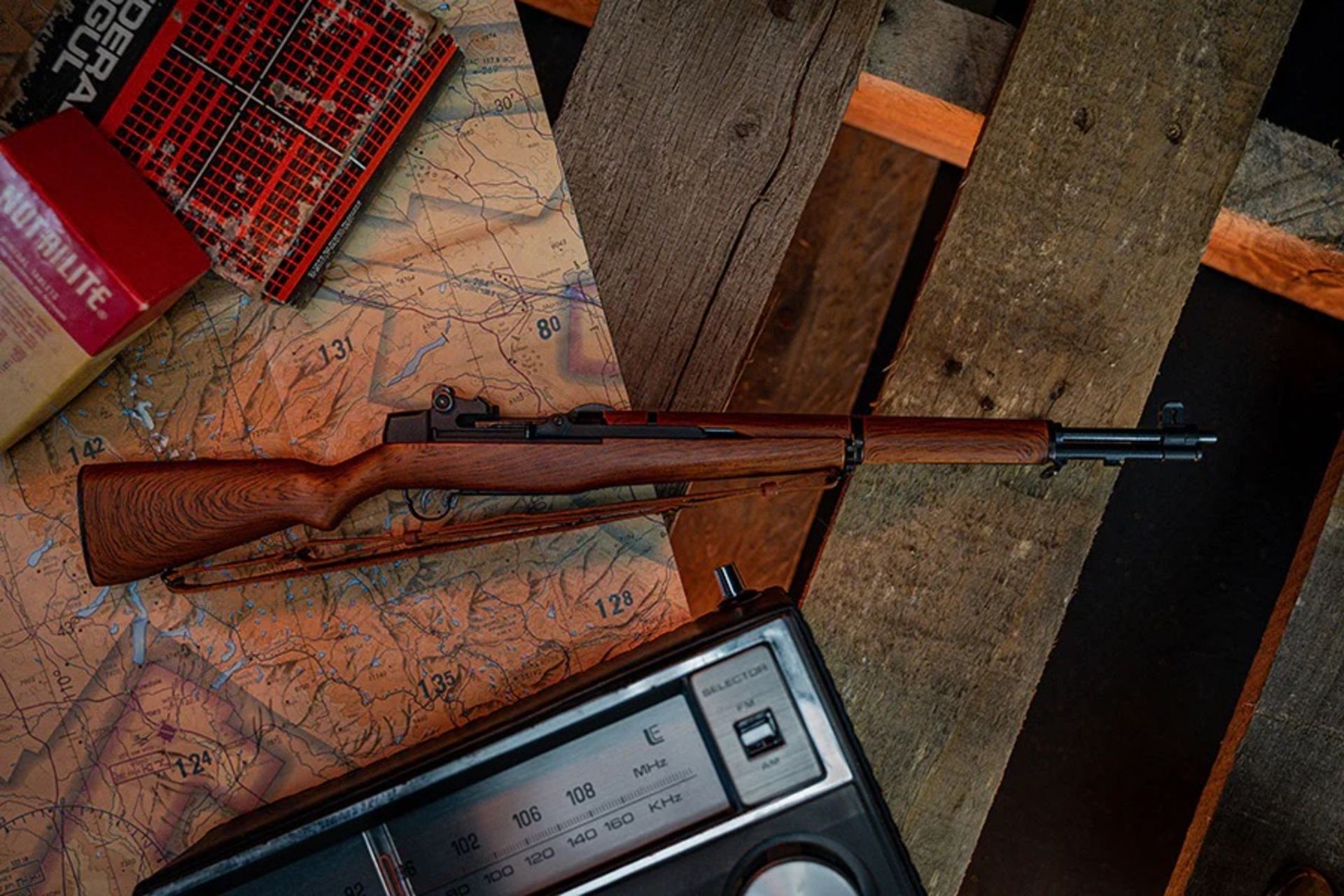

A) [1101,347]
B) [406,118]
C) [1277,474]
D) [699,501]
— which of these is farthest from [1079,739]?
[406,118]

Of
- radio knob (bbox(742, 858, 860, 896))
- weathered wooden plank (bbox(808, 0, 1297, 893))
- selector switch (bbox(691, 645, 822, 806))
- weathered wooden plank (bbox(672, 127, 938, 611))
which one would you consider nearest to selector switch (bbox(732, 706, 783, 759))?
selector switch (bbox(691, 645, 822, 806))

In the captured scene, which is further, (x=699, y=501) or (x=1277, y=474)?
(x=1277, y=474)

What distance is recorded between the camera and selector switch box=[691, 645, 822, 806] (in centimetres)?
117

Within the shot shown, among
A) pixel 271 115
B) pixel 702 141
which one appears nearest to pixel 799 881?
pixel 702 141

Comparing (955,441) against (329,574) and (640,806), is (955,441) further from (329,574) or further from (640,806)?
(329,574)

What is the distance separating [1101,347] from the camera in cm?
155

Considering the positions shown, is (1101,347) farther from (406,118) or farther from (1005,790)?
(406,118)

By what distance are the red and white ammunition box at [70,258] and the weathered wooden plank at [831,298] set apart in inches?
43.4

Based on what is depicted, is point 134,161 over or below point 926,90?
below

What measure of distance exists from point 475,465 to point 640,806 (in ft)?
1.83

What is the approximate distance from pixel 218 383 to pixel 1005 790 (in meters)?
1.75

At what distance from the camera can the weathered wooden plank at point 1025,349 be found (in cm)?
153

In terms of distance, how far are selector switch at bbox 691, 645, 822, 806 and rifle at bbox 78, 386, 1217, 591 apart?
0.36 m

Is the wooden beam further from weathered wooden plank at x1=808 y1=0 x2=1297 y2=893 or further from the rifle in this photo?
the rifle
